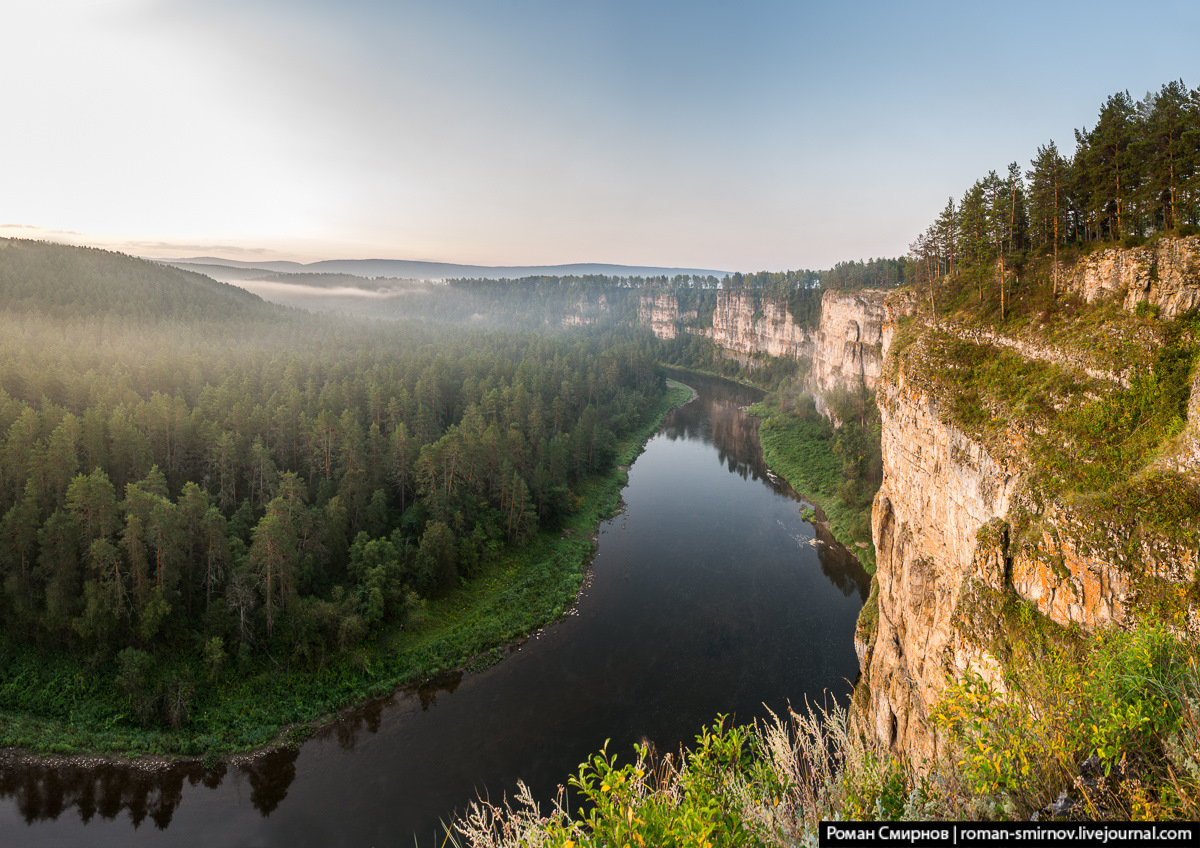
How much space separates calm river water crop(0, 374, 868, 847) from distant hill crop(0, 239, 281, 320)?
263 feet

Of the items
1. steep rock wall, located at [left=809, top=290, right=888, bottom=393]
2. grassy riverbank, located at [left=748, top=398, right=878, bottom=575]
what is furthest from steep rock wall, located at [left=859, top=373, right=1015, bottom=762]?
steep rock wall, located at [left=809, top=290, right=888, bottom=393]

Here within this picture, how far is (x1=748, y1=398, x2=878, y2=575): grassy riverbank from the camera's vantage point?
44.9 meters

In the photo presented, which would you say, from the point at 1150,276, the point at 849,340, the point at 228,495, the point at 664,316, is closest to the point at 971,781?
the point at 1150,276

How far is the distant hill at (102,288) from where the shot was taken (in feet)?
259

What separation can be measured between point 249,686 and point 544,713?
51.1 feet

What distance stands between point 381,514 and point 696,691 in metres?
26.0

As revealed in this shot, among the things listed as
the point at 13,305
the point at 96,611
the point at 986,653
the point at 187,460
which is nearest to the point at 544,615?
the point at 96,611

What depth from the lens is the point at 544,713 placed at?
27.9 metres

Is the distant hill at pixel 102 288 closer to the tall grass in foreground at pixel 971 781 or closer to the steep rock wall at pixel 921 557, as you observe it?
the steep rock wall at pixel 921 557

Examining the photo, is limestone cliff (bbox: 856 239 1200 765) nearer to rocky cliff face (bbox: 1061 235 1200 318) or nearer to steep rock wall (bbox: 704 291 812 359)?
rocky cliff face (bbox: 1061 235 1200 318)

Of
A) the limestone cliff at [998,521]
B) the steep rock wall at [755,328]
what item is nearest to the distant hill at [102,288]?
the limestone cliff at [998,521]

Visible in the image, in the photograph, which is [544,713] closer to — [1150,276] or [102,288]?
[1150,276]

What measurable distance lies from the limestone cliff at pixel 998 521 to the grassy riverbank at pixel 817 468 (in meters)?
17.0

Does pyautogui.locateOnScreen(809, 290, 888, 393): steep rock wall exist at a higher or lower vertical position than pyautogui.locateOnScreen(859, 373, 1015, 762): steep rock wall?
higher
